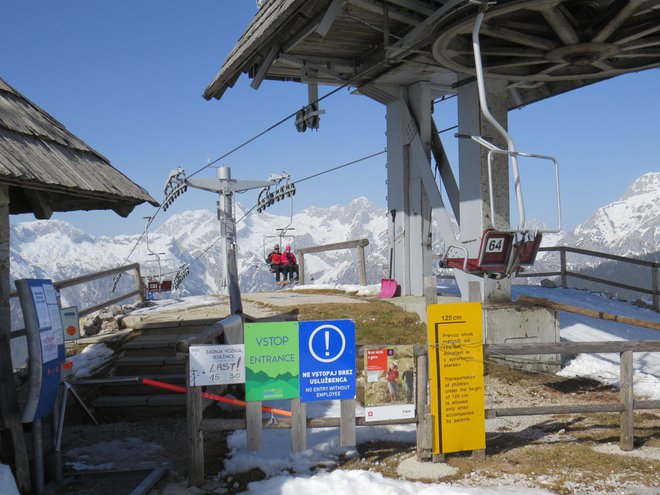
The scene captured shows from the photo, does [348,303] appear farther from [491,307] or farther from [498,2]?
[498,2]

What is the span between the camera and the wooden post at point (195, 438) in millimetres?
5938

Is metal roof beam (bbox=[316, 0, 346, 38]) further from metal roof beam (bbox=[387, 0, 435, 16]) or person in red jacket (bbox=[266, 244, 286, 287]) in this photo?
person in red jacket (bbox=[266, 244, 286, 287])

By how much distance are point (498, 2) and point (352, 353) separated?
15.8 feet

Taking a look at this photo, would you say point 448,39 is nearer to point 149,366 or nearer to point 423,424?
point 423,424

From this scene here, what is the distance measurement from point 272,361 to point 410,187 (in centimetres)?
746

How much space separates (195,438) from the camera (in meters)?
5.94

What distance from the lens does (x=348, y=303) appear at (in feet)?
40.1

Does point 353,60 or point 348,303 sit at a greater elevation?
point 353,60

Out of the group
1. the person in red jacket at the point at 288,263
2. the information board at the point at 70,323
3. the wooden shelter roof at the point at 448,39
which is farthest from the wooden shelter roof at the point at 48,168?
the person in red jacket at the point at 288,263

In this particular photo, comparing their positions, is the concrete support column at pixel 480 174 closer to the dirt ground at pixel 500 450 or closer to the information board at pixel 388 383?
the dirt ground at pixel 500 450

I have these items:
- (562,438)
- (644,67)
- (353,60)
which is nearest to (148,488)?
(562,438)

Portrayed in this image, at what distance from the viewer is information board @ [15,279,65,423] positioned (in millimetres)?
5844

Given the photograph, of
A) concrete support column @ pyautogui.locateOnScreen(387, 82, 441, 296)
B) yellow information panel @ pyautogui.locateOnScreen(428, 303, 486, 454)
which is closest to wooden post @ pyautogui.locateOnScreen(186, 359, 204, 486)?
yellow information panel @ pyautogui.locateOnScreen(428, 303, 486, 454)

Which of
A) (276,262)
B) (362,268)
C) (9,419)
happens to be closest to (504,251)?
(9,419)
